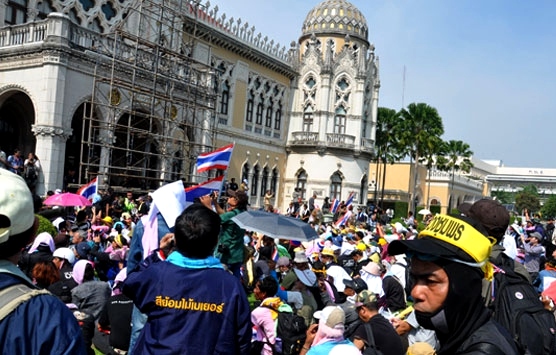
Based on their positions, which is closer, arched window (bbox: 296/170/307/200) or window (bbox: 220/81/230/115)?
window (bbox: 220/81/230/115)

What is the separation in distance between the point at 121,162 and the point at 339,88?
66.5 feet

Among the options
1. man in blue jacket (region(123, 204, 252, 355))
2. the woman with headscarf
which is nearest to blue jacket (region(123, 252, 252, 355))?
man in blue jacket (region(123, 204, 252, 355))

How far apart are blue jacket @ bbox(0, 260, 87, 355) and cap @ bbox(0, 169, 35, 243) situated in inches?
5.7

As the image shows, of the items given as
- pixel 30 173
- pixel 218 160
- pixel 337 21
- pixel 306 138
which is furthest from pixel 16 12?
pixel 337 21

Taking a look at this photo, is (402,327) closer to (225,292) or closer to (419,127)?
(225,292)

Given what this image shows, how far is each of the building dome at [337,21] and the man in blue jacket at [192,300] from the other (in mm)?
38032

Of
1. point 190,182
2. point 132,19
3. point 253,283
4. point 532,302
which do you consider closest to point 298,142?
point 190,182

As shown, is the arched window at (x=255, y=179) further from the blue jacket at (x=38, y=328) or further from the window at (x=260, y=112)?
the blue jacket at (x=38, y=328)

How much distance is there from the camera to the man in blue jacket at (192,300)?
3.04 metres

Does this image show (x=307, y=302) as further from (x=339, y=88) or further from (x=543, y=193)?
(x=543, y=193)

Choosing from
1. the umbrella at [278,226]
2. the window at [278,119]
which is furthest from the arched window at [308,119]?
the umbrella at [278,226]

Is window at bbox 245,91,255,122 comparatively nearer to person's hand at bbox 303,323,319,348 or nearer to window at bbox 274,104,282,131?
window at bbox 274,104,282,131

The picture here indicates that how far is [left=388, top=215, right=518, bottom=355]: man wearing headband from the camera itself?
2.04m

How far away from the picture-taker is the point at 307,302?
6.97 meters
